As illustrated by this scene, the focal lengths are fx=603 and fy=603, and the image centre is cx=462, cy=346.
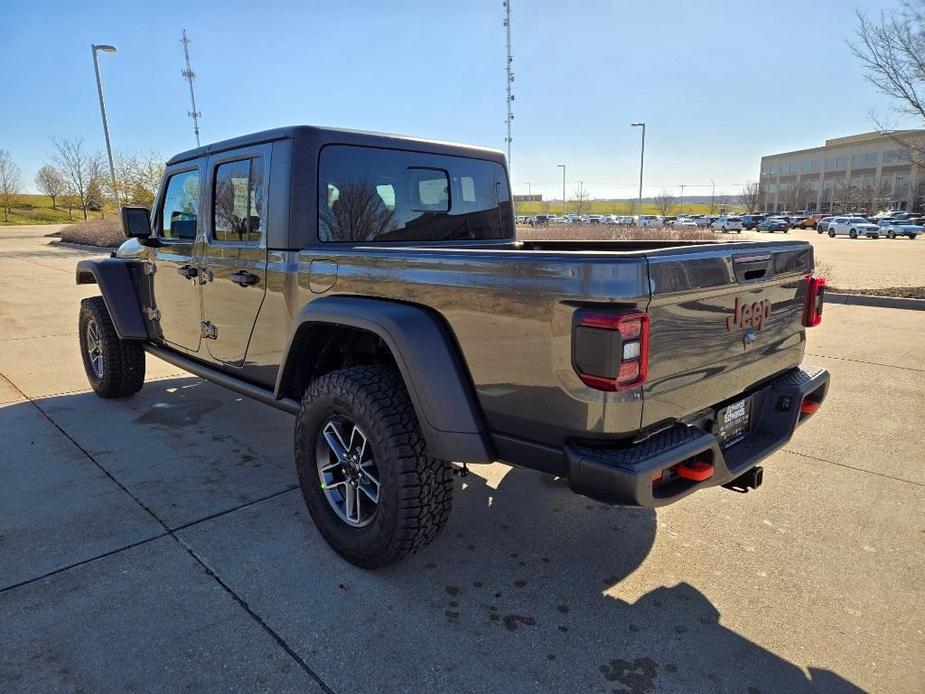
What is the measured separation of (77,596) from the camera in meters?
2.46

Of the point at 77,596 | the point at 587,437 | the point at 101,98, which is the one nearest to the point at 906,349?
the point at 587,437

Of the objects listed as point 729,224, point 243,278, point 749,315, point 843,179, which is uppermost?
point 843,179

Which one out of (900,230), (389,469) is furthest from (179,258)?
(900,230)

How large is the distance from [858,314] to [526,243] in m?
7.22

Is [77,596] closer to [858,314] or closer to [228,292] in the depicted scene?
[228,292]

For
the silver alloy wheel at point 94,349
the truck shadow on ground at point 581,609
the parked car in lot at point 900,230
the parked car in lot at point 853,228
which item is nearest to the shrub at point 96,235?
the silver alloy wheel at point 94,349

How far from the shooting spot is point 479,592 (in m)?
2.53

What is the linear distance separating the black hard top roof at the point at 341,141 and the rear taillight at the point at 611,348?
6.05 ft

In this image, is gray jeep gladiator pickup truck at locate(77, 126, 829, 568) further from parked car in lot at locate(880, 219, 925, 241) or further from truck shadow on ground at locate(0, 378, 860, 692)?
parked car in lot at locate(880, 219, 925, 241)

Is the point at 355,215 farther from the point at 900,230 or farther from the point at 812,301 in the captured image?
the point at 900,230

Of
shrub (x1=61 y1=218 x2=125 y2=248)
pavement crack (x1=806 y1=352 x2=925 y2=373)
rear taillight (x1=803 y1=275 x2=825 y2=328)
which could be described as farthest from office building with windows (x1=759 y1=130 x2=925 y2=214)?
rear taillight (x1=803 y1=275 x2=825 y2=328)

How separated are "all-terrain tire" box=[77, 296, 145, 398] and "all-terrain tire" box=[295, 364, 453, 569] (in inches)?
118

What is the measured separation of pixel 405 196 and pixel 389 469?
1671mm

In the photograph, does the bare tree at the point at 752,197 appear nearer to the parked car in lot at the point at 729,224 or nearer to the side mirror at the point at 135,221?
the parked car in lot at the point at 729,224
